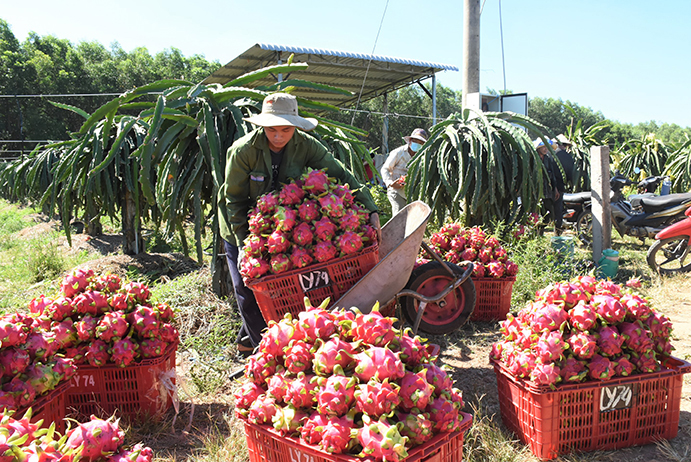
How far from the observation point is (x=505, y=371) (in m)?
2.26

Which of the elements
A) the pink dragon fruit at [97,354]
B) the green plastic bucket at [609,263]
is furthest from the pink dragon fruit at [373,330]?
the green plastic bucket at [609,263]

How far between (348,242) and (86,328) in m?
1.47

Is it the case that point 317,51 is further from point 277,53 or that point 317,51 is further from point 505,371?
point 505,371

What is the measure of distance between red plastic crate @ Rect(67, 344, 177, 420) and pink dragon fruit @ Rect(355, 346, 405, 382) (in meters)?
1.44

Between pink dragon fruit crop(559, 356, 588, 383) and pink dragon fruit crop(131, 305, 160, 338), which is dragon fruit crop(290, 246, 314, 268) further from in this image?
pink dragon fruit crop(559, 356, 588, 383)

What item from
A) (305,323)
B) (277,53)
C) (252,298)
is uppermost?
(277,53)

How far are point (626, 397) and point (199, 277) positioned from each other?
11.9 ft

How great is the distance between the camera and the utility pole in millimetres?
8133

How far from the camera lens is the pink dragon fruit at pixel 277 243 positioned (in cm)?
229

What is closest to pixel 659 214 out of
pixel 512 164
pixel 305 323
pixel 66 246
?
pixel 512 164

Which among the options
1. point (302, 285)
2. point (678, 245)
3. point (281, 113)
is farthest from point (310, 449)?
point (678, 245)

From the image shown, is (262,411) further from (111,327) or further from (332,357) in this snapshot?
(111,327)

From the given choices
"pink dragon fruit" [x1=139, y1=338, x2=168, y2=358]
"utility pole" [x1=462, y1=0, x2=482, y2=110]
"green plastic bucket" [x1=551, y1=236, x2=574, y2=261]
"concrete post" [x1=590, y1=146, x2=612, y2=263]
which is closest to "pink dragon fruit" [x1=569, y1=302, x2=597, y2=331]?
"pink dragon fruit" [x1=139, y1=338, x2=168, y2=358]

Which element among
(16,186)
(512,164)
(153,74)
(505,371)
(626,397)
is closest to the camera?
(626,397)
